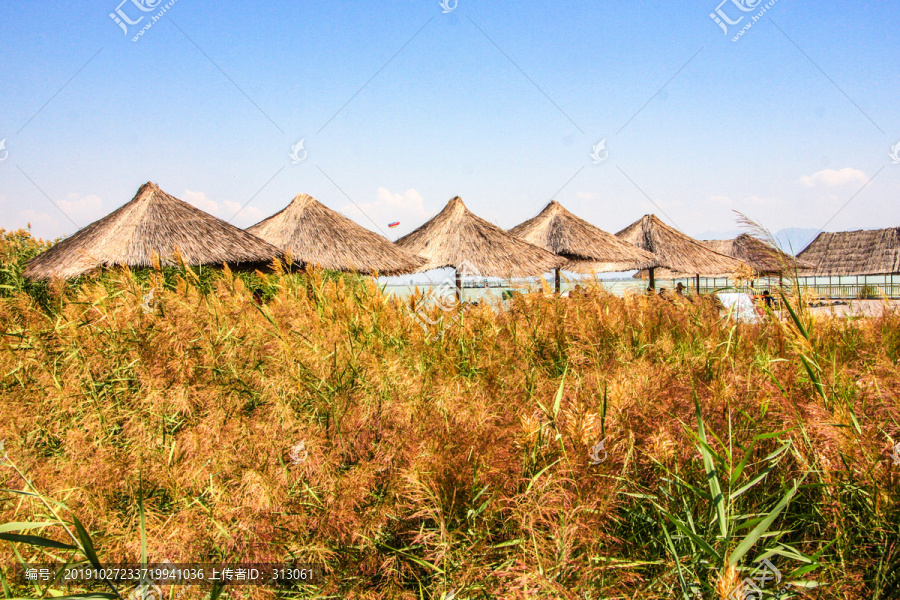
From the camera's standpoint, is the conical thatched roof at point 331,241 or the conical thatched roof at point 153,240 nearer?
the conical thatched roof at point 153,240

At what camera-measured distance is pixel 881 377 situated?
2.11 m

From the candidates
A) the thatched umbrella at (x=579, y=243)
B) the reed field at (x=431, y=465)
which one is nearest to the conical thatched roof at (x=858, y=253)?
the thatched umbrella at (x=579, y=243)

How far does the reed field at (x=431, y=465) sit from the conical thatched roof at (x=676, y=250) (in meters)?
15.3

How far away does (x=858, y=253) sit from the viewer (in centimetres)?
2769

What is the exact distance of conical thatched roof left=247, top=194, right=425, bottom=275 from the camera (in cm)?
1127

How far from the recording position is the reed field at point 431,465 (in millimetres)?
1420

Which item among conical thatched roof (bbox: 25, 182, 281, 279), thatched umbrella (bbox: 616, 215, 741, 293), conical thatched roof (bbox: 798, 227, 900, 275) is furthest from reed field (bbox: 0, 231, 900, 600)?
conical thatched roof (bbox: 798, 227, 900, 275)

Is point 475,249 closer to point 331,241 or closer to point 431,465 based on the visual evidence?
point 331,241

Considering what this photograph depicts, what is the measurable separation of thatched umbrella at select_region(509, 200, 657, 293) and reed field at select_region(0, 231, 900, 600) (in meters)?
12.0

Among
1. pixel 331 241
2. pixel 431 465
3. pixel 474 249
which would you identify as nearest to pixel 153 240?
pixel 331 241

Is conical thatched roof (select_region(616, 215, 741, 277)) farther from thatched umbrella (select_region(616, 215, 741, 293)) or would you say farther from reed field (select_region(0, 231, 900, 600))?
reed field (select_region(0, 231, 900, 600))

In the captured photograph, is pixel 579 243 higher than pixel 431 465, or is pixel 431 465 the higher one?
pixel 579 243

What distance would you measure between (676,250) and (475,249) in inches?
329

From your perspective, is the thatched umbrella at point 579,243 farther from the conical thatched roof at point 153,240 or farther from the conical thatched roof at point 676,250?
the conical thatched roof at point 153,240
